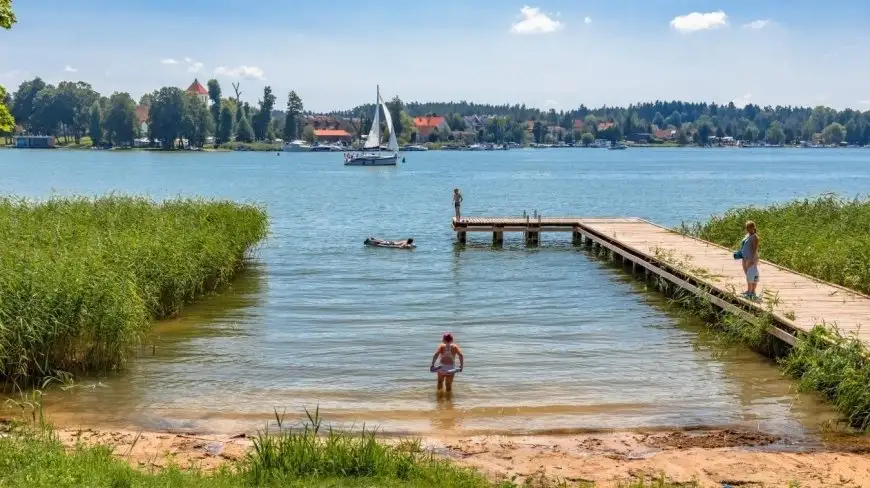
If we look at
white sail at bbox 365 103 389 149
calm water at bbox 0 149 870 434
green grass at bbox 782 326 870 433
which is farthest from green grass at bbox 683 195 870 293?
white sail at bbox 365 103 389 149

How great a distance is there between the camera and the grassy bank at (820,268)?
13375 millimetres

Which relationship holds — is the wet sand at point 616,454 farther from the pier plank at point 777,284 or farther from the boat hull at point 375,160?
the boat hull at point 375,160

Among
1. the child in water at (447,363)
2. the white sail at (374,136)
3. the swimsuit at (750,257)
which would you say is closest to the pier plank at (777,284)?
the swimsuit at (750,257)

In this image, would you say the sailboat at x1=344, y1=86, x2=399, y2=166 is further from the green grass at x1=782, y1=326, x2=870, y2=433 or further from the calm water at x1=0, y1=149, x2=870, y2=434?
the green grass at x1=782, y1=326, x2=870, y2=433

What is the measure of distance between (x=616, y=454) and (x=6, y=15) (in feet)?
45.3

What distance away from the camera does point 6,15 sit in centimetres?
1722

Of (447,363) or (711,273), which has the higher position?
(711,273)

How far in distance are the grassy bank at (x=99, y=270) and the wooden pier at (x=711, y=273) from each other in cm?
1216

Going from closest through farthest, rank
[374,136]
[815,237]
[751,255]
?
[751,255] → [815,237] → [374,136]

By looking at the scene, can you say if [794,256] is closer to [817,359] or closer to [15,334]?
[817,359]

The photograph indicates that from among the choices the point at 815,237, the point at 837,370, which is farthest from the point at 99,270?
the point at 815,237

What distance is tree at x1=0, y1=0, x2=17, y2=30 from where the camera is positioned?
17.1 meters

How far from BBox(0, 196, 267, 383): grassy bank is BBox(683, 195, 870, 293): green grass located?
15.8 m

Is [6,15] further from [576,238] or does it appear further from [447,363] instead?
[576,238]
